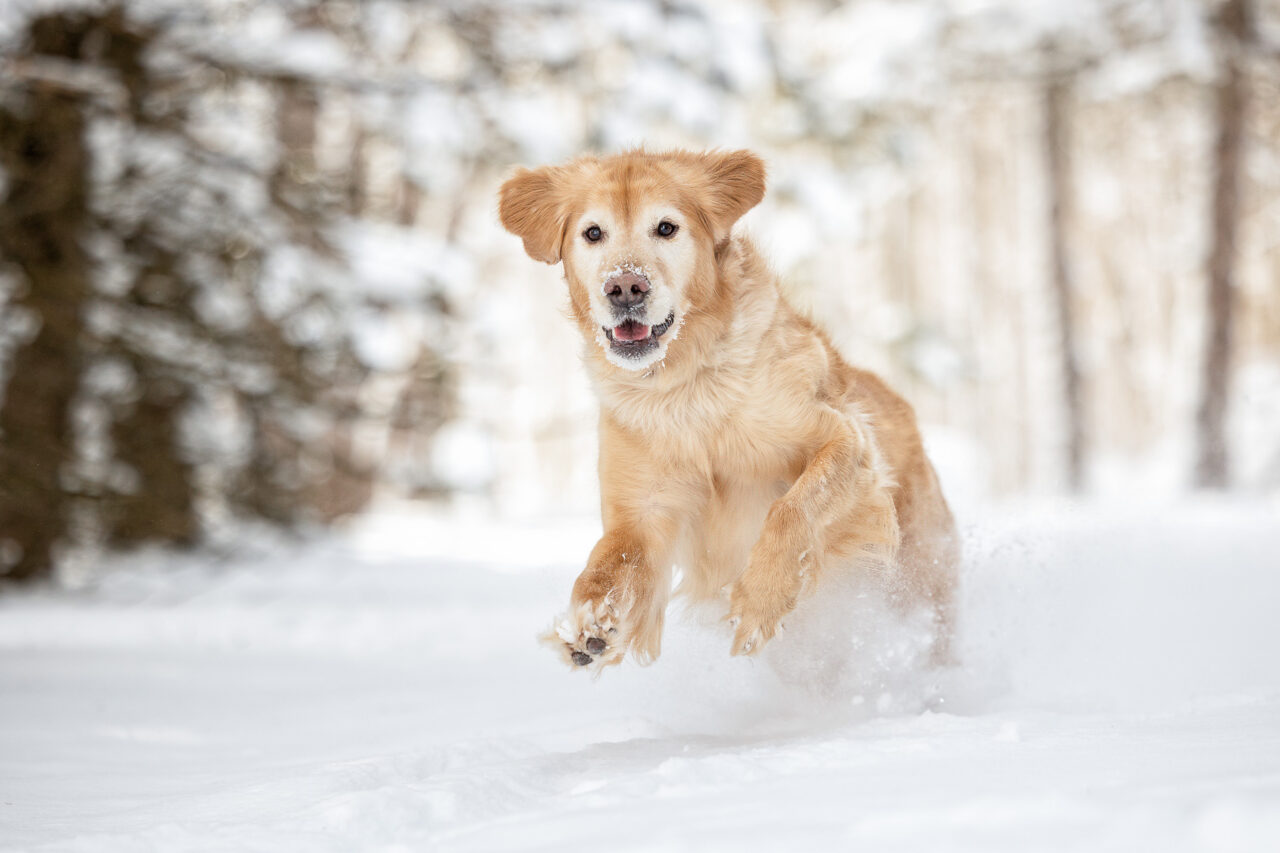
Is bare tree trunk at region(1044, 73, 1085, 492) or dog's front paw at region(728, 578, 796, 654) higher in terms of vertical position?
bare tree trunk at region(1044, 73, 1085, 492)

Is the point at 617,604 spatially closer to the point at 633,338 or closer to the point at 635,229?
the point at 633,338

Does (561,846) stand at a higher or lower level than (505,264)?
lower

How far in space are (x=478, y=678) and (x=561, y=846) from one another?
3.08 meters

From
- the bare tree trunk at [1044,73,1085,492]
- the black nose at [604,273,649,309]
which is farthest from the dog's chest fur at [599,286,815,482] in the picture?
the bare tree trunk at [1044,73,1085,492]

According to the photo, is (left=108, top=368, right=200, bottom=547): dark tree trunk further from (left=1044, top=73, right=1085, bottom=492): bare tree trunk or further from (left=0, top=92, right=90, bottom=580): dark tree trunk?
(left=1044, top=73, right=1085, bottom=492): bare tree trunk

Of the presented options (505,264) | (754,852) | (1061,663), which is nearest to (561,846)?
(754,852)

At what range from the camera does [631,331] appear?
3.57 meters

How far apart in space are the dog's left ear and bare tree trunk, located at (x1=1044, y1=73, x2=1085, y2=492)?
11531 mm

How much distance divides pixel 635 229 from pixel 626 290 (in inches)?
12.3

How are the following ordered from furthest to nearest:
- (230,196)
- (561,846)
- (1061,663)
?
(230,196) < (1061,663) < (561,846)

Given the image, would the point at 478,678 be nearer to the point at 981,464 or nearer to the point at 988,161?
the point at 981,464

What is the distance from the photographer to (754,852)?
1859mm

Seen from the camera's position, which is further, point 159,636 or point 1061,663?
point 159,636

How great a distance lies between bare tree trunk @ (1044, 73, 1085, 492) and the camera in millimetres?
14438
